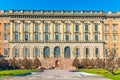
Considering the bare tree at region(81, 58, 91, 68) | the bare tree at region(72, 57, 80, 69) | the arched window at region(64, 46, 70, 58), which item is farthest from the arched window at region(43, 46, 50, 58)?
the bare tree at region(81, 58, 91, 68)

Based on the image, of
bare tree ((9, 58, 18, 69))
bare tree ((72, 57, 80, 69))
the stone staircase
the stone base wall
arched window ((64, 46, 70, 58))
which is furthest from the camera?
arched window ((64, 46, 70, 58))

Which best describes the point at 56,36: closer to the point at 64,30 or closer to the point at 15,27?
the point at 64,30

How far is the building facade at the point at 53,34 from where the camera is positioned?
3255 inches

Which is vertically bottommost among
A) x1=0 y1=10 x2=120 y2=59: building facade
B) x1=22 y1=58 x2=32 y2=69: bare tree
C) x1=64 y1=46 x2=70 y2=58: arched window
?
x1=22 y1=58 x2=32 y2=69: bare tree

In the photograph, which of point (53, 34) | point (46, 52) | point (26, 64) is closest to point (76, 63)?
point (46, 52)

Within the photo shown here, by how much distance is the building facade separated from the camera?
3255 inches

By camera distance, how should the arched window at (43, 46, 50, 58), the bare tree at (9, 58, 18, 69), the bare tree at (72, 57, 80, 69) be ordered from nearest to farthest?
the bare tree at (9, 58, 18, 69) < the bare tree at (72, 57, 80, 69) < the arched window at (43, 46, 50, 58)

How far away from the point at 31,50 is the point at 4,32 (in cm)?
775

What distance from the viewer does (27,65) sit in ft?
253

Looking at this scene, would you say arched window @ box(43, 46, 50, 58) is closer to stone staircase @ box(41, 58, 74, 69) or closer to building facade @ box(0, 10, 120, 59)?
building facade @ box(0, 10, 120, 59)

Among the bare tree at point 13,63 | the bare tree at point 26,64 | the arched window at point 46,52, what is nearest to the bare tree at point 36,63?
the bare tree at point 26,64

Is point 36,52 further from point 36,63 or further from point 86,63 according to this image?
point 86,63

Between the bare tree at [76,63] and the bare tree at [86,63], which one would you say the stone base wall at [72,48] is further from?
the bare tree at [86,63]

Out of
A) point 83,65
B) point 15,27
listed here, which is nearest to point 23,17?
point 15,27
